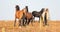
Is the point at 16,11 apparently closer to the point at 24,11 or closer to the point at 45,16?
the point at 24,11

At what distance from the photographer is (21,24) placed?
18.8 m

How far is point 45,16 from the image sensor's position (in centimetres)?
1992

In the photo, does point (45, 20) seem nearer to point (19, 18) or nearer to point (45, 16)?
point (45, 16)

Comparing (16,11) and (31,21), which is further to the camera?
(31,21)

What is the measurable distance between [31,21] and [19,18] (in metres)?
2.28

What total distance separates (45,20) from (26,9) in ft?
6.23

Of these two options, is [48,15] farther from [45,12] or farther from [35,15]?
[35,15]

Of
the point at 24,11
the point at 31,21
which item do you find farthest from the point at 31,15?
the point at 24,11

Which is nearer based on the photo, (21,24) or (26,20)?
(21,24)

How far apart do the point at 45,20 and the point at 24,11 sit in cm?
208

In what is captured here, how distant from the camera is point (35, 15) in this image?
852 inches

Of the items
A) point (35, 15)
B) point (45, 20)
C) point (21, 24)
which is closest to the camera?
point (21, 24)

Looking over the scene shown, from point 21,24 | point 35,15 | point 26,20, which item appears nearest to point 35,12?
point 35,15

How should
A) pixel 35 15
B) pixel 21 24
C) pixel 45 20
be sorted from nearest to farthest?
pixel 21 24 → pixel 45 20 → pixel 35 15
